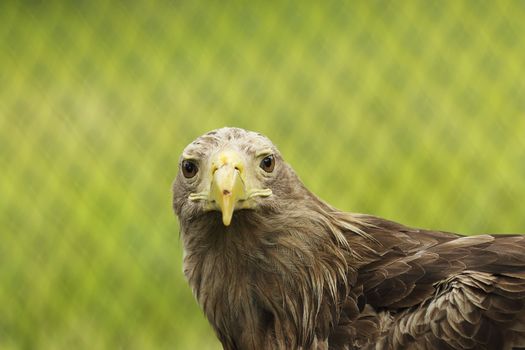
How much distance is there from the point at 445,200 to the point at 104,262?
235 centimetres

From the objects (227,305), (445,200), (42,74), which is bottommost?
(227,305)

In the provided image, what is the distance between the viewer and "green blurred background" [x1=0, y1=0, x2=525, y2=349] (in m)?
7.62

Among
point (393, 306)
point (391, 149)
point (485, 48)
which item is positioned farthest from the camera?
point (485, 48)

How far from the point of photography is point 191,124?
892 cm

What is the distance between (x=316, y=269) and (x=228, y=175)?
67cm

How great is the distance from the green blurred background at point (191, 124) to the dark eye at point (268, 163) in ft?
9.28

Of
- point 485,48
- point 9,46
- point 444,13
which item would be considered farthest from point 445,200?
point 9,46

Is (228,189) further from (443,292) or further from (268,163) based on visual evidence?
(443,292)

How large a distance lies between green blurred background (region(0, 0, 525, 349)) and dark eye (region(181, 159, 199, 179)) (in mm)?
2784

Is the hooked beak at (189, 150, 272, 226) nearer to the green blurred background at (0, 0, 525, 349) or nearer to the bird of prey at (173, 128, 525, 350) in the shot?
the bird of prey at (173, 128, 525, 350)

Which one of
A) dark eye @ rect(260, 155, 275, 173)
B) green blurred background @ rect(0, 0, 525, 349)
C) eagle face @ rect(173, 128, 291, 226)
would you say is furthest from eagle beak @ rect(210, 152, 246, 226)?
green blurred background @ rect(0, 0, 525, 349)

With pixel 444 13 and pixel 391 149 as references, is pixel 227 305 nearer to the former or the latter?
pixel 391 149

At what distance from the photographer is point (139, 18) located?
386 inches

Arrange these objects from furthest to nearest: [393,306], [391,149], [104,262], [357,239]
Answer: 1. [391,149]
2. [104,262]
3. [357,239]
4. [393,306]
